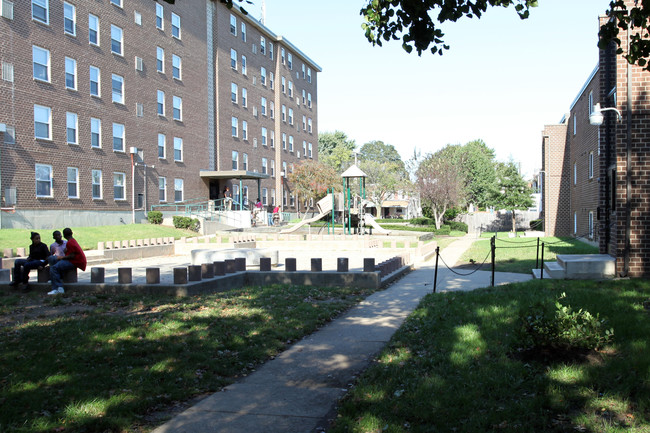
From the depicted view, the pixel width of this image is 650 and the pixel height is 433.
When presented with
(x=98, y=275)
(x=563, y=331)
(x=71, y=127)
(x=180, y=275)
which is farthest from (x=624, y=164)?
(x=71, y=127)

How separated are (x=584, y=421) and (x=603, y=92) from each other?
13.7m

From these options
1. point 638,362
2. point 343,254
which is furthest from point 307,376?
point 343,254

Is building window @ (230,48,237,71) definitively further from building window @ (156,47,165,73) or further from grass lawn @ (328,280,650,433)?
grass lawn @ (328,280,650,433)

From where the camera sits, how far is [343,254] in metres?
23.4

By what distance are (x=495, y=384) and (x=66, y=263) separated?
Answer: 9.95 metres

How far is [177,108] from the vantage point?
38438 mm

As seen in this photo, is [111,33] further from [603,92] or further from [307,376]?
[307,376]

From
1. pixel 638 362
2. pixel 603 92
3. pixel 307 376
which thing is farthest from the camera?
pixel 603 92

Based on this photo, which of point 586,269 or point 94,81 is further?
point 94,81

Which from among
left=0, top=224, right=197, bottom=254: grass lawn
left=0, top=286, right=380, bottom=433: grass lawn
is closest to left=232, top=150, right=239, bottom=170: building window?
left=0, top=224, right=197, bottom=254: grass lawn

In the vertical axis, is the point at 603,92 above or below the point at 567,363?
above

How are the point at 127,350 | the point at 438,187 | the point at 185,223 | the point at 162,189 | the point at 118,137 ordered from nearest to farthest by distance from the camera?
the point at 127,350 → the point at 118,137 → the point at 185,223 → the point at 162,189 → the point at 438,187

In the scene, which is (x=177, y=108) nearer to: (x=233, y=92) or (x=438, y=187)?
(x=233, y=92)

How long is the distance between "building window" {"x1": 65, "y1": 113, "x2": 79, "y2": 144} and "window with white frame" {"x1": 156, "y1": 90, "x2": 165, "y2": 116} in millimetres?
7551
